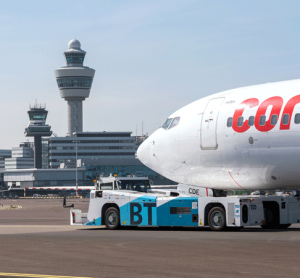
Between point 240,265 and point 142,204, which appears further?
point 142,204

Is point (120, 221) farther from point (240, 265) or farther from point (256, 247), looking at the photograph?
point (240, 265)

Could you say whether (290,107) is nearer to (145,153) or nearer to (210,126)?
(210,126)

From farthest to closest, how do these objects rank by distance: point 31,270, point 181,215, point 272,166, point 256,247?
point 181,215, point 272,166, point 256,247, point 31,270

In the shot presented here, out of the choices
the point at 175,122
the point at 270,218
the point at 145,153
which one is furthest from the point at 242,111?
the point at 145,153

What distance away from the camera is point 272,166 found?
24781mm

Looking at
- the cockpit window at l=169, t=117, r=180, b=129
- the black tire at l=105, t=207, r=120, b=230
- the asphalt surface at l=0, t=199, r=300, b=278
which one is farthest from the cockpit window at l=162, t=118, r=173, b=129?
the asphalt surface at l=0, t=199, r=300, b=278

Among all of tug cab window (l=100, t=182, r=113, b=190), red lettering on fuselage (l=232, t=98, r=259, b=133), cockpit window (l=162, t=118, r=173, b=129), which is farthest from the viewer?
tug cab window (l=100, t=182, r=113, b=190)

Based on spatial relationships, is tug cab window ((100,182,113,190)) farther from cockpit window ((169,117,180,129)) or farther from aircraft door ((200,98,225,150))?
aircraft door ((200,98,225,150))

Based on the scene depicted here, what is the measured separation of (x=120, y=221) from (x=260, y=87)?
9.47 m

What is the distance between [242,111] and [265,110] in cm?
116

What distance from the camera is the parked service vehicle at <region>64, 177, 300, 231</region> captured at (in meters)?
26.0

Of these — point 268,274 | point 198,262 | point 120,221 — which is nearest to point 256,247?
point 198,262

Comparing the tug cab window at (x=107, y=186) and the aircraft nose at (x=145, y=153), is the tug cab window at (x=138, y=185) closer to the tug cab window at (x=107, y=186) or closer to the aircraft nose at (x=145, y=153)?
the tug cab window at (x=107, y=186)

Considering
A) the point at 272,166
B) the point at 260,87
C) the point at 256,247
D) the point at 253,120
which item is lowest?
the point at 256,247
